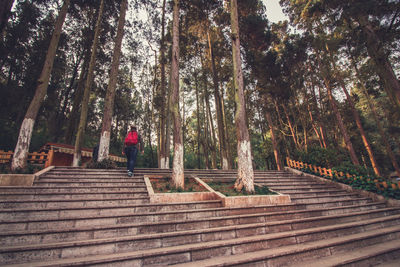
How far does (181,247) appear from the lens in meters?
2.81

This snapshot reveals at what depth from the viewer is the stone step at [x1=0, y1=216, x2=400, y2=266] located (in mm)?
2500

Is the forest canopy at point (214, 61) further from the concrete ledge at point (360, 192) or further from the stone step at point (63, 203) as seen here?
the stone step at point (63, 203)

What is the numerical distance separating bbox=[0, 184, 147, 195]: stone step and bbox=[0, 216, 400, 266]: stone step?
8.25 feet

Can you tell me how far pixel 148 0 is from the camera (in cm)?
1344

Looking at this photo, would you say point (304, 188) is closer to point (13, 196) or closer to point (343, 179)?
point (343, 179)

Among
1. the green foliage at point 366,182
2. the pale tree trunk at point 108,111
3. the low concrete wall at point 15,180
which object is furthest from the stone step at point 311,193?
the low concrete wall at point 15,180

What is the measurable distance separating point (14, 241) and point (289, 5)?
21.0 meters

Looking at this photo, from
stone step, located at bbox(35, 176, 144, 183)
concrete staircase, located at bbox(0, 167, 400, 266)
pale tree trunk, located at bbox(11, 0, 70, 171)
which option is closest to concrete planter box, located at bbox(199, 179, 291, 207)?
concrete staircase, located at bbox(0, 167, 400, 266)

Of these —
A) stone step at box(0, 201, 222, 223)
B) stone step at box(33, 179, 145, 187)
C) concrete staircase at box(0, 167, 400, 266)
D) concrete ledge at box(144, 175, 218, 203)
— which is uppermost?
stone step at box(33, 179, 145, 187)

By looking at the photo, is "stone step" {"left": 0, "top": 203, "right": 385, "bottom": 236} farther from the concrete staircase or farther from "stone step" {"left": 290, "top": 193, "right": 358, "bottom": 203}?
"stone step" {"left": 290, "top": 193, "right": 358, "bottom": 203}

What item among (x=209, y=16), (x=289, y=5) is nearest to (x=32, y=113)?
(x=209, y=16)

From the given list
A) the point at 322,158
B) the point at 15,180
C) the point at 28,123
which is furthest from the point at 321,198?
the point at 28,123

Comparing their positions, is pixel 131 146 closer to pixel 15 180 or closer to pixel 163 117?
pixel 15 180

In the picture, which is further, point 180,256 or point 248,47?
point 248,47
